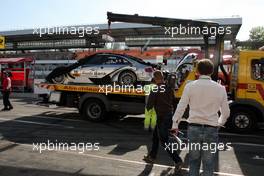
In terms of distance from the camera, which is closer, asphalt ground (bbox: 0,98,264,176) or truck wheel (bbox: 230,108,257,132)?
asphalt ground (bbox: 0,98,264,176)

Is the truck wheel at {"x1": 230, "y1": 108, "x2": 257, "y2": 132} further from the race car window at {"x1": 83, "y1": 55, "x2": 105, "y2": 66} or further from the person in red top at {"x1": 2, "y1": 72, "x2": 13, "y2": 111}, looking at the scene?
the person in red top at {"x1": 2, "y1": 72, "x2": 13, "y2": 111}

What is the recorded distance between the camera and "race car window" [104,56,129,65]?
1311 centimetres

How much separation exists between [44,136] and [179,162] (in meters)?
4.46

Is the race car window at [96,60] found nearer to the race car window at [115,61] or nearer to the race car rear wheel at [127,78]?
the race car window at [115,61]

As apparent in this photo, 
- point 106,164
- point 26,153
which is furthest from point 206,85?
point 26,153

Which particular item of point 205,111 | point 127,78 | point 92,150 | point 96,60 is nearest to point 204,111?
point 205,111

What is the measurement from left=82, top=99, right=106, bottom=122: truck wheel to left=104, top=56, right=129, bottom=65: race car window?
4.40ft

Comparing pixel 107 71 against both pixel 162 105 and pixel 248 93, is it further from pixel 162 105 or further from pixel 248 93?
pixel 162 105

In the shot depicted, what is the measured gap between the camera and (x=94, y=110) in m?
13.0

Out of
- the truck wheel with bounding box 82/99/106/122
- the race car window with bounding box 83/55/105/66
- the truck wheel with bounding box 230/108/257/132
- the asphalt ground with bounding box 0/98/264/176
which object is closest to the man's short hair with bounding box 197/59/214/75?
the asphalt ground with bounding box 0/98/264/176

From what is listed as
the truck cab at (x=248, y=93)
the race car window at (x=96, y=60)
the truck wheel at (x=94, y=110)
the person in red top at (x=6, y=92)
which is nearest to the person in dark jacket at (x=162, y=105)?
the truck cab at (x=248, y=93)

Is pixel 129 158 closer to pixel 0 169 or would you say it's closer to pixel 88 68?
pixel 0 169

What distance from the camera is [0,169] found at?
6.99 metres

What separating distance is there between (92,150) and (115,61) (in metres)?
5.04
